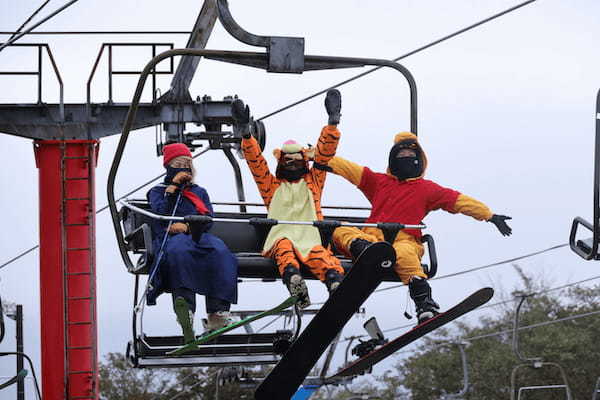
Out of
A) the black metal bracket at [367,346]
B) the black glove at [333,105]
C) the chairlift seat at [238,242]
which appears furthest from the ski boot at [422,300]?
the black glove at [333,105]

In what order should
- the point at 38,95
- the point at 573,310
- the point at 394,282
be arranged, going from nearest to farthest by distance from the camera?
the point at 394,282 < the point at 38,95 < the point at 573,310

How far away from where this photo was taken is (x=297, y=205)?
888 cm

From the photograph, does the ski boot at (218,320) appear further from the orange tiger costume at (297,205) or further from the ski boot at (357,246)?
the ski boot at (357,246)

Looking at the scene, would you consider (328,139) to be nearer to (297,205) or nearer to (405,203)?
(297,205)

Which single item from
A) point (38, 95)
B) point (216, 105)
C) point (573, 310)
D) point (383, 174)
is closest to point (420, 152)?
point (383, 174)

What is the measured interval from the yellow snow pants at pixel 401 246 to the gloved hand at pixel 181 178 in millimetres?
965

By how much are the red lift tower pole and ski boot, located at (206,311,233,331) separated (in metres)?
7.35

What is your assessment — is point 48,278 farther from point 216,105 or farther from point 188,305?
point 188,305

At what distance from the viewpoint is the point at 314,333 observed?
830 cm

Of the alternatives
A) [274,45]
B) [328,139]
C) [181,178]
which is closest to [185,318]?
[181,178]

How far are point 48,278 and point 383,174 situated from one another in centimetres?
813

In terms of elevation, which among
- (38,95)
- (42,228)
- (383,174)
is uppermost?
(38,95)

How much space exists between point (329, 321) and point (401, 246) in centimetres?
70

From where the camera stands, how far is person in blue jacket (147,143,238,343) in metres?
8.41
